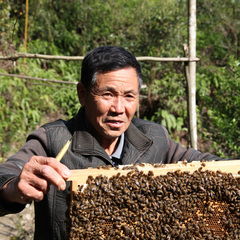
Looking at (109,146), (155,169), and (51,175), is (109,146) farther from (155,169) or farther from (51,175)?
(51,175)

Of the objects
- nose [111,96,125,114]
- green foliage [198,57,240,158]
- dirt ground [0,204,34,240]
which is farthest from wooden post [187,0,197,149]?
dirt ground [0,204,34,240]

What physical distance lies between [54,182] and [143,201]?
30.0 inches

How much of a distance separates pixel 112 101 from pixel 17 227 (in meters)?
3.79

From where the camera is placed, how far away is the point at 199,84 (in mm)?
10266

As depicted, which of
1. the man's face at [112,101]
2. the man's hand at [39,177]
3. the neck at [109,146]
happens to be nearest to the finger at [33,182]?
the man's hand at [39,177]

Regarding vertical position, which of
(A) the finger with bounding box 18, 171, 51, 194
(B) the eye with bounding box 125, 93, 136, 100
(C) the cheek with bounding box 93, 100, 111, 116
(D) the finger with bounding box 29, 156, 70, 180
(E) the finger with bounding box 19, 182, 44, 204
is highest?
(B) the eye with bounding box 125, 93, 136, 100

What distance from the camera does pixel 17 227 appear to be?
523 cm

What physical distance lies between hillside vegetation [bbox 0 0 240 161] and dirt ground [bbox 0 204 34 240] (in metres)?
2.03

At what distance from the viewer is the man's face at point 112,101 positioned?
8.61 feet

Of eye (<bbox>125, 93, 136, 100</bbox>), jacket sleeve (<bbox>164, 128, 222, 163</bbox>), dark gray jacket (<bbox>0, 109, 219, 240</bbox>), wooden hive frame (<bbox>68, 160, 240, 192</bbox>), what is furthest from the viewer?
jacket sleeve (<bbox>164, 128, 222, 163</bbox>)

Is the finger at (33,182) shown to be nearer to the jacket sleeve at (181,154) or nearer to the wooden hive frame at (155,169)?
the wooden hive frame at (155,169)

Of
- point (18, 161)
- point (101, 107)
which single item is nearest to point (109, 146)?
point (101, 107)

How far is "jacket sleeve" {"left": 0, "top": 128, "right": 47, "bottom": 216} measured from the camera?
80.9 inches

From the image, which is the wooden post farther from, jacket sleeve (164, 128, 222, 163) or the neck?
the neck
